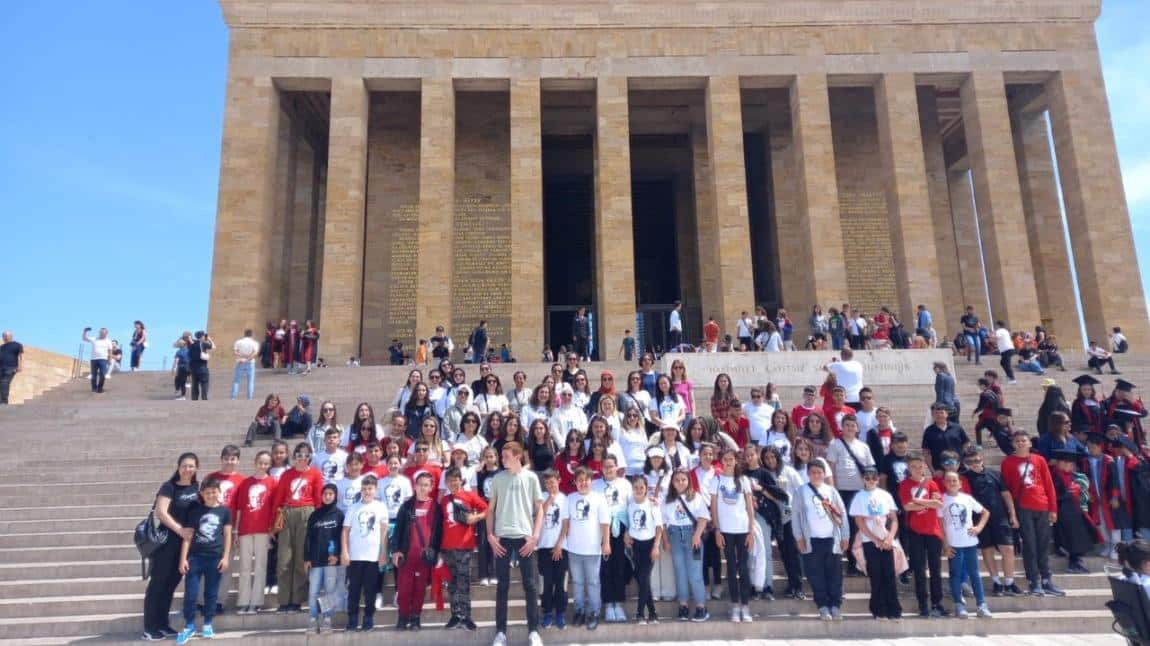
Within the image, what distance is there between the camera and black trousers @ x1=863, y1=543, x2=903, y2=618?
668 cm

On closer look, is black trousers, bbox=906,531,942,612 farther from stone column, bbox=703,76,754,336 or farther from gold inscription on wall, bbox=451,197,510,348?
gold inscription on wall, bbox=451,197,510,348

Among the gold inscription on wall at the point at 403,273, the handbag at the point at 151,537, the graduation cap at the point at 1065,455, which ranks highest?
the gold inscription on wall at the point at 403,273

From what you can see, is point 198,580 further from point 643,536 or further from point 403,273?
point 403,273

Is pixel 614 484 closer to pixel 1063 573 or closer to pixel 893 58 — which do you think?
pixel 1063 573

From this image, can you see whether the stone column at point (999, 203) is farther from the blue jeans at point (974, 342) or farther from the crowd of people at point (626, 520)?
the crowd of people at point (626, 520)

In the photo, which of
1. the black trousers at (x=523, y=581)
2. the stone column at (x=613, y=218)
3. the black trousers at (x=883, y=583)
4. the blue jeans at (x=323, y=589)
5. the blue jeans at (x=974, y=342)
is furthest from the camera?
the stone column at (x=613, y=218)

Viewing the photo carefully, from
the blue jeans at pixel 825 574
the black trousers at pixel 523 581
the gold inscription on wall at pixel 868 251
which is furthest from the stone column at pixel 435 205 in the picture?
the blue jeans at pixel 825 574

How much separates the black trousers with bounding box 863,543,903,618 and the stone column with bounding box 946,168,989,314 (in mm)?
21016

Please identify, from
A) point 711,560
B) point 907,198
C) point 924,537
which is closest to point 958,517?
point 924,537

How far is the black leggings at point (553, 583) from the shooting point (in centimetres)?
661

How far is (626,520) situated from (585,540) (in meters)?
0.50

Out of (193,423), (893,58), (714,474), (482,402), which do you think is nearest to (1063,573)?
(714,474)

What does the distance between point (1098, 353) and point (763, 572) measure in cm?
1371

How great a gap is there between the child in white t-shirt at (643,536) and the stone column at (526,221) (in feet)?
50.0
